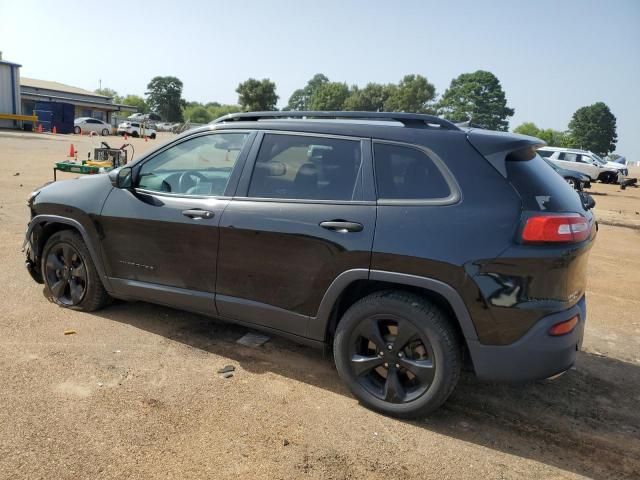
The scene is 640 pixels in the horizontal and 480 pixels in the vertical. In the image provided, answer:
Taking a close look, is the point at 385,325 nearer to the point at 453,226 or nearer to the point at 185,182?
the point at 453,226

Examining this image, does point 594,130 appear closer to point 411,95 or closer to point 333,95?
point 411,95

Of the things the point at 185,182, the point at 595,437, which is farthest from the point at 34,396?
the point at 595,437

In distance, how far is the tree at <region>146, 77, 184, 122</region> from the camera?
107500 mm

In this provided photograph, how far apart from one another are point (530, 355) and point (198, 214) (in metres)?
2.35

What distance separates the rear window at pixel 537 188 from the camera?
2.85 m

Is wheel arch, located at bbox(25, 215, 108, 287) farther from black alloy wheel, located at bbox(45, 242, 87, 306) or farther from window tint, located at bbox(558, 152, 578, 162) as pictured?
window tint, located at bbox(558, 152, 578, 162)

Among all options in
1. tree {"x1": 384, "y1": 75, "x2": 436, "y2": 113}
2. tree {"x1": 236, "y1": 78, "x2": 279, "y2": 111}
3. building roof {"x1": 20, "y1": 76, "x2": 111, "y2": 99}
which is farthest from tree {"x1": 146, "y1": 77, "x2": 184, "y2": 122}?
tree {"x1": 384, "y1": 75, "x2": 436, "y2": 113}

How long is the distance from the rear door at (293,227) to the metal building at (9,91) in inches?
1686

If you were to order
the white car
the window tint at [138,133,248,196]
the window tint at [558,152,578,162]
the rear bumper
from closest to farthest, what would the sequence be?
the rear bumper, the window tint at [138,133,248,196], the white car, the window tint at [558,152,578,162]

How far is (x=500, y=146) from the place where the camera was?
2969 mm

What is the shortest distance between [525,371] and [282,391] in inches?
60.1

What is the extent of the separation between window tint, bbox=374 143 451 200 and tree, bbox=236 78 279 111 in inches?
3271

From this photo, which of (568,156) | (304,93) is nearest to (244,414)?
(568,156)

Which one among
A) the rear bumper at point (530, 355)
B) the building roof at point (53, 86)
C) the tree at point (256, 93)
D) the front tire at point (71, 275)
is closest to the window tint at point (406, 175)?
the rear bumper at point (530, 355)
